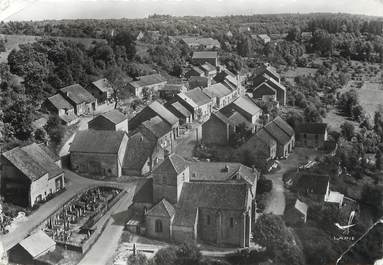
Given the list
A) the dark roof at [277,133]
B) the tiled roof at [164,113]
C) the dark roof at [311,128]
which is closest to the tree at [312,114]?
the dark roof at [311,128]

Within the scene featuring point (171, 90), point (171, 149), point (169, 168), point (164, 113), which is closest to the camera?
point (169, 168)

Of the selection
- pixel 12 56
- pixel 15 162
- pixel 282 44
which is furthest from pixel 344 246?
pixel 282 44

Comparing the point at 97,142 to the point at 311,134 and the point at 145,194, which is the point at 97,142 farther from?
the point at 311,134

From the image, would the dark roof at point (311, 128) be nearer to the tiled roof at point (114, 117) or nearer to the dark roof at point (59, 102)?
the tiled roof at point (114, 117)

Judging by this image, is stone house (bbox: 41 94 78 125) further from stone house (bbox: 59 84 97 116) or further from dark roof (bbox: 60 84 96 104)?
dark roof (bbox: 60 84 96 104)

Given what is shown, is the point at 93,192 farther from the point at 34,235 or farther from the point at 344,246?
the point at 344,246

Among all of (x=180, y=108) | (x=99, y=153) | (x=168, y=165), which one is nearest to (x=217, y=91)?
(x=180, y=108)
